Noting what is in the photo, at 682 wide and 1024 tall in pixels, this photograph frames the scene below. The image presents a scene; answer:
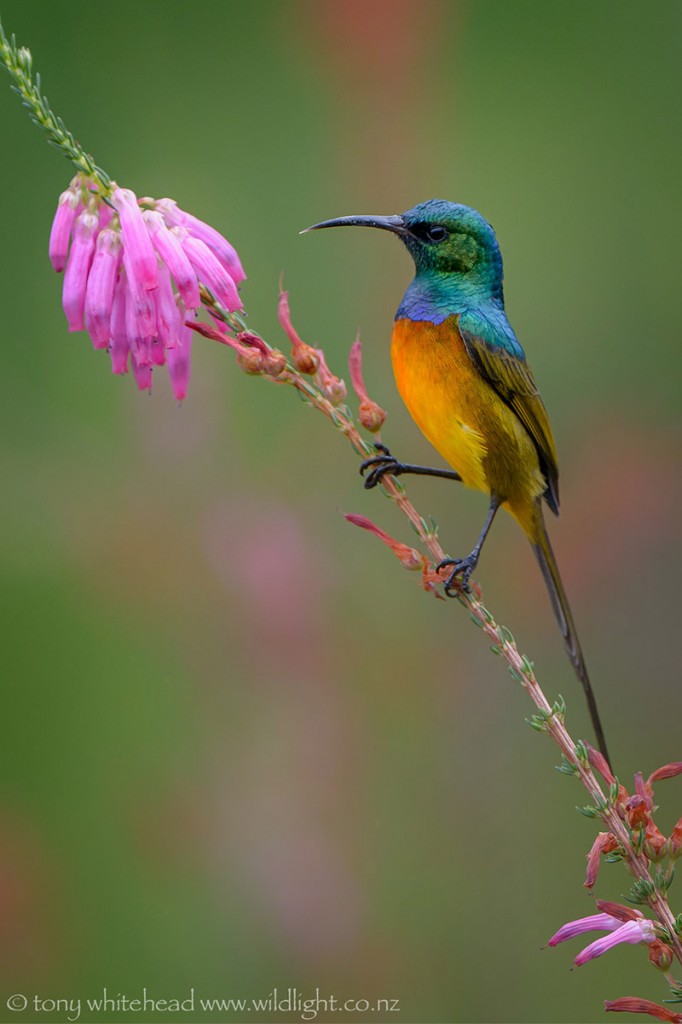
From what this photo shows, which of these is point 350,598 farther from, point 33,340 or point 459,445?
point 33,340

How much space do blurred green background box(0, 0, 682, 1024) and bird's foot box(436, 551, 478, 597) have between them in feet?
4.04

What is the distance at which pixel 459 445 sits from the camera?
2.48 metres

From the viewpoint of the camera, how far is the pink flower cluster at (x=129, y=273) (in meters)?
1.83

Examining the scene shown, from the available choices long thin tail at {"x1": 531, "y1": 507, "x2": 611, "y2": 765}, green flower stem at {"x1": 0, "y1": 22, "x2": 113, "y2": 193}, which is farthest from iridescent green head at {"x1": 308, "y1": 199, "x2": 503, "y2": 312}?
green flower stem at {"x1": 0, "y1": 22, "x2": 113, "y2": 193}

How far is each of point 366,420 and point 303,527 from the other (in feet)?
5.72

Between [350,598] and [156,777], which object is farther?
[350,598]

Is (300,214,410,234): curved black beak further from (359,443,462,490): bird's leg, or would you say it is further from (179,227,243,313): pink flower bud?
(359,443,462,490): bird's leg

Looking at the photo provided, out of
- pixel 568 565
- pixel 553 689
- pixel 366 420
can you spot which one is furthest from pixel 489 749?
pixel 366 420

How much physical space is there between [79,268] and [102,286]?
0.06 metres

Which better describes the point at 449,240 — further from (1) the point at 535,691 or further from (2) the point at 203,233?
(1) the point at 535,691

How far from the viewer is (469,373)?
8.25ft

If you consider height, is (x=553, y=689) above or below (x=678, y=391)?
below

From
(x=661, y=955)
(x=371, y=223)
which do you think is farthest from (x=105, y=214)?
(x=661, y=955)

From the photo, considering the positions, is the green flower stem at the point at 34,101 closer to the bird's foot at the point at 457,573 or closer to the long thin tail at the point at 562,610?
the bird's foot at the point at 457,573
